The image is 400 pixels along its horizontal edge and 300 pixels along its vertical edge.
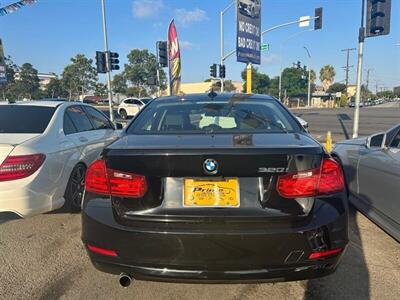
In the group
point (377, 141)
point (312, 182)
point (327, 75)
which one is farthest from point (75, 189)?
point (327, 75)

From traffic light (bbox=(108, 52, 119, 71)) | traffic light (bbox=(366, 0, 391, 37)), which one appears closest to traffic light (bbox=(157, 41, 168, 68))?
traffic light (bbox=(108, 52, 119, 71))

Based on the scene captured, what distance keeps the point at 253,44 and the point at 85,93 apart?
65651 millimetres

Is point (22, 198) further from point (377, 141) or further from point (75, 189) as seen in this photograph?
point (377, 141)

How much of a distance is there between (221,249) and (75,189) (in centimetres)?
316

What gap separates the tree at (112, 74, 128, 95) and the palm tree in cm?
5535

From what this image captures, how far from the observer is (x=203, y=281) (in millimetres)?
2289

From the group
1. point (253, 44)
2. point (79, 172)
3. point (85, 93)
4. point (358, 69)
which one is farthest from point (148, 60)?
point (79, 172)

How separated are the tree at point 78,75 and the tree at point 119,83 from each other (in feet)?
31.3

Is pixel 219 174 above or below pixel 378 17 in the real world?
below

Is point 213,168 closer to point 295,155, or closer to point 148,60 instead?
point 295,155

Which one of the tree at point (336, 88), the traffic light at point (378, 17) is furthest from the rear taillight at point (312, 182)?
the tree at point (336, 88)

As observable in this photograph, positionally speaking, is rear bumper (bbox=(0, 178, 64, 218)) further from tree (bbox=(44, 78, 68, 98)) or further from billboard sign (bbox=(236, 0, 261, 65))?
tree (bbox=(44, 78, 68, 98))

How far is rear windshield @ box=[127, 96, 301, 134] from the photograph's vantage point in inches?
124

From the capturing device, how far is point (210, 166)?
2215 mm
